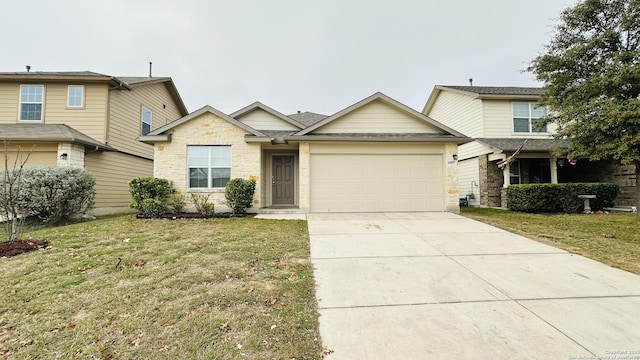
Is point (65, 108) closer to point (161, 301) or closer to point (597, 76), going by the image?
point (161, 301)

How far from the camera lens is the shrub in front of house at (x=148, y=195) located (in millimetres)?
8727

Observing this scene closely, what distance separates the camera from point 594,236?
254 inches

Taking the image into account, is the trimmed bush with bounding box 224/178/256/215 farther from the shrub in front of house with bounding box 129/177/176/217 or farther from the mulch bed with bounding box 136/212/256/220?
the shrub in front of house with bounding box 129/177/176/217

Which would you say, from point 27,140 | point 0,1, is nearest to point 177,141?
point 27,140

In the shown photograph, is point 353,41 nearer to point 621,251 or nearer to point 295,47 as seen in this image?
point 295,47

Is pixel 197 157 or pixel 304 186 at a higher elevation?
pixel 197 157

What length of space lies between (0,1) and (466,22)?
877 inches

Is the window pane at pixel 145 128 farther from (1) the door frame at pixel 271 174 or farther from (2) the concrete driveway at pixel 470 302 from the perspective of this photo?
(2) the concrete driveway at pixel 470 302

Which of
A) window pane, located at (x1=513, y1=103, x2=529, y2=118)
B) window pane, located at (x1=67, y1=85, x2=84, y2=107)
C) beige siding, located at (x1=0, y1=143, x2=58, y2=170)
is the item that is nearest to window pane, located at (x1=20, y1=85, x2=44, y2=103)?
window pane, located at (x1=67, y1=85, x2=84, y2=107)

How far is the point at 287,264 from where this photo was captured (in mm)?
4359

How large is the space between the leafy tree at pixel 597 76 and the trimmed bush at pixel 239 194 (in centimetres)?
1144

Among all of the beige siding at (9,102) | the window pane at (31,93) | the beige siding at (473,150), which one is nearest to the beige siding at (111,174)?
the window pane at (31,93)

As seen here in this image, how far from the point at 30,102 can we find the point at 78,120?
2.23 metres

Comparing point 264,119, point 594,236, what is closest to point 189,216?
point 264,119
